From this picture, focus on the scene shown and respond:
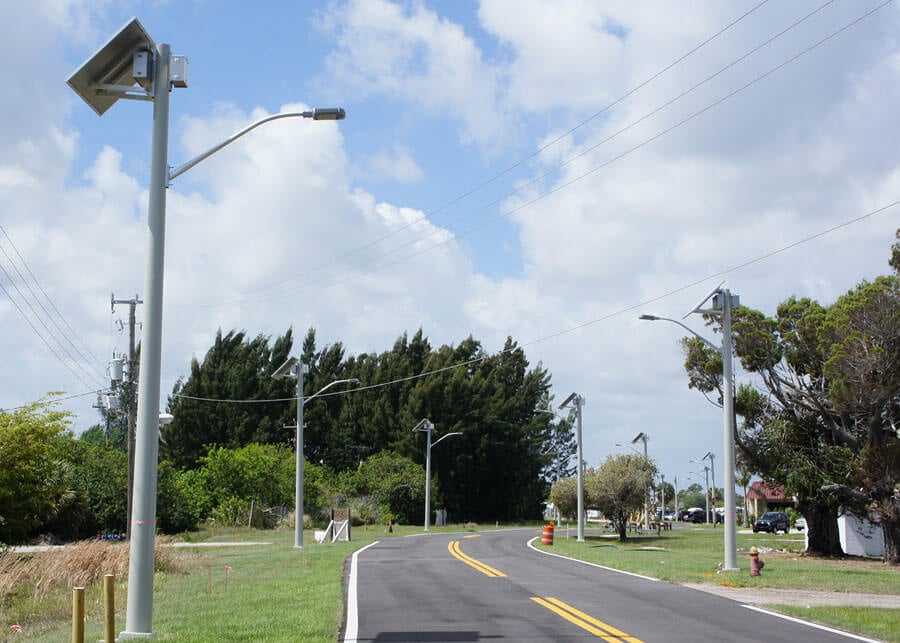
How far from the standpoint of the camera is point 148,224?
1165 centimetres

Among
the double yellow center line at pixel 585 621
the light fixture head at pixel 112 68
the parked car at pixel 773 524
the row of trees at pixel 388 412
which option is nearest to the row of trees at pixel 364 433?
the row of trees at pixel 388 412

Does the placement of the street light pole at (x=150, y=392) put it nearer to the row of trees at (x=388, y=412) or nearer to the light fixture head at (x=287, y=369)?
the light fixture head at (x=287, y=369)

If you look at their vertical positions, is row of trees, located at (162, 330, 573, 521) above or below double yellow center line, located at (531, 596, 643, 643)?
above

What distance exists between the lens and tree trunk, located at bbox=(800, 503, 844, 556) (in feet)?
125

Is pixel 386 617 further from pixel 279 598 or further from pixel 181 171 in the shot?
pixel 181 171

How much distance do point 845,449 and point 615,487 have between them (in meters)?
14.7

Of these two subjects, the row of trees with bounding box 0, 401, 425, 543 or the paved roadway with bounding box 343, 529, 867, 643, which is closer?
the paved roadway with bounding box 343, 529, 867, 643

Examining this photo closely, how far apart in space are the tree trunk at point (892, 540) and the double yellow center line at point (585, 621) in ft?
73.2

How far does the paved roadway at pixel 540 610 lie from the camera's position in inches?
488

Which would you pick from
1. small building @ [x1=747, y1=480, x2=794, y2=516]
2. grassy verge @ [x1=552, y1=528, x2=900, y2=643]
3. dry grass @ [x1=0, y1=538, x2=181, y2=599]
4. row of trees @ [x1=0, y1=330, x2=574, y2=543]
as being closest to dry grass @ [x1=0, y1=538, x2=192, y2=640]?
dry grass @ [x1=0, y1=538, x2=181, y2=599]

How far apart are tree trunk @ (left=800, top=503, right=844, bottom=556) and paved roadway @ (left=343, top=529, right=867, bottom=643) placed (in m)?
17.8

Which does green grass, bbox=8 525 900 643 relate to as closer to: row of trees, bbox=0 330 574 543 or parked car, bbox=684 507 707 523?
row of trees, bbox=0 330 574 543

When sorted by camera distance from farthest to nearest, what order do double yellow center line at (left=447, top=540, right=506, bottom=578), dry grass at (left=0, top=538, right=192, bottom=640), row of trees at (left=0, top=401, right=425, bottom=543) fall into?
1. row of trees at (left=0, top=401, right=425, bottom=543)
2. double yellow center line at (left=447, top=540, right=506, bottom=578)
3. dry grass at (left=0, top=538, right=192, bottom=640)

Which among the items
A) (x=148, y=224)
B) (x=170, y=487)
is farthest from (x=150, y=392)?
(x=170, y=487)
